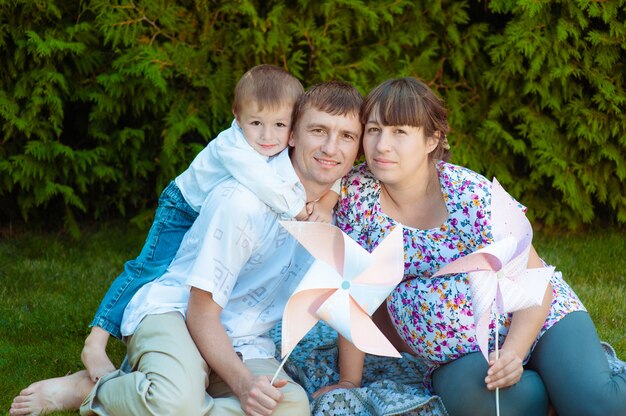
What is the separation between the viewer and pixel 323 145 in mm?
3078

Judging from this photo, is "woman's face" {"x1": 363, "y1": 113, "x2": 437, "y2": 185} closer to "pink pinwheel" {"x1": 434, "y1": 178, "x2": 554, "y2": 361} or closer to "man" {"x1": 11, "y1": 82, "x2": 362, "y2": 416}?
"man" {"x1": 11, "y1": 82, "x2": 362, "y2": 416}

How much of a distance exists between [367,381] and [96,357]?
104cm

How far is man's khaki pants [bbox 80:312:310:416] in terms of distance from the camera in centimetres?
282

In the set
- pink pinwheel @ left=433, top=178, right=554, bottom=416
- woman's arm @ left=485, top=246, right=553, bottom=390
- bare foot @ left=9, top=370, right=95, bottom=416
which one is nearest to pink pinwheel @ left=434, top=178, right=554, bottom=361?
pink pinwheel @ left=433, top=178, right=554, bottom=416

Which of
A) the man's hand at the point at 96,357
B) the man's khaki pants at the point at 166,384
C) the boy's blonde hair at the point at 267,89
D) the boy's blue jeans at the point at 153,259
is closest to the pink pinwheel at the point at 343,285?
the man's khaki pants at the point at 166,384

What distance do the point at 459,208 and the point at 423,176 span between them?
0.19 meters

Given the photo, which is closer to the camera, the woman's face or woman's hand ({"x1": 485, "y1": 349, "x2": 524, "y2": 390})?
woman's hand ({"x1": 485, "y1": 349, "x2": 524, "y2": 390})

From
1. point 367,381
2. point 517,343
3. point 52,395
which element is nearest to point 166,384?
point 52,395

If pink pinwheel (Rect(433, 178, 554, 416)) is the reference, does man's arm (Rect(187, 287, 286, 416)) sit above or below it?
below

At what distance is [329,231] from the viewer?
9.34ft

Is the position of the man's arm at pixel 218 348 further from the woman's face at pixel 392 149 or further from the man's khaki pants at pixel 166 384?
the woman's face at pixel 392 149

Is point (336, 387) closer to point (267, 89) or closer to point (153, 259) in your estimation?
point (153, 259)

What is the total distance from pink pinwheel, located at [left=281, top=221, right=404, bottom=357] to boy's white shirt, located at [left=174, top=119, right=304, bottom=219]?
0.22m

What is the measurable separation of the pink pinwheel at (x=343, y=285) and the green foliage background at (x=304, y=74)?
241 centimetres
